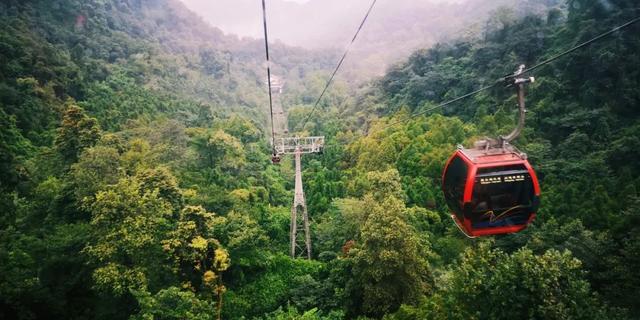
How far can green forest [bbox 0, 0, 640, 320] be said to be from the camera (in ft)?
44.0

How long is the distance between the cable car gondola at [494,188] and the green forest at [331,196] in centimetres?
309

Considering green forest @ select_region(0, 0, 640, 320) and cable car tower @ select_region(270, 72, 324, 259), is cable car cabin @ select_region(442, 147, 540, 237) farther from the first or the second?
cable car tower @ select_region(270, 72, 324, 259)

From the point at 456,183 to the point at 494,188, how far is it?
1.00 meters

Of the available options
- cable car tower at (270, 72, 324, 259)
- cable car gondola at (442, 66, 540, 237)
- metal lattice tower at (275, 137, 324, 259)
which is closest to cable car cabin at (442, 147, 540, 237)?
cable car gondola at (442, 66, 540, 237)

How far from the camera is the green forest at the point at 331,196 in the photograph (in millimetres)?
13422

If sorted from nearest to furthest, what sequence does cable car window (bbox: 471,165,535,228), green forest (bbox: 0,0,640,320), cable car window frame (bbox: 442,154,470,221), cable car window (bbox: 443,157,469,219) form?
1. cable car window (bbox: 471,165,535,228)
2. cable car window frame (bbox: 442,154,470,221)
3. cable car window (bbox: 443,157,469,219)
4. green forest (bbox: 0,0,640,320)

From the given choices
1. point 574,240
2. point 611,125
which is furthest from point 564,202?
point 611,125

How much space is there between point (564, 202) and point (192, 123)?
3730 centimetres

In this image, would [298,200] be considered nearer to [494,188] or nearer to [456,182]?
[456,182]

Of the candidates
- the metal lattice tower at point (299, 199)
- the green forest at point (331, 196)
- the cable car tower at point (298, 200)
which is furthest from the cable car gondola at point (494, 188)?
the metal lattice tower at point (299, 199)

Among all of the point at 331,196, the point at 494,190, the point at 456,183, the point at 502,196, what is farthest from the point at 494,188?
the point at 331,196

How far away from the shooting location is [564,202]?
65.5 feet

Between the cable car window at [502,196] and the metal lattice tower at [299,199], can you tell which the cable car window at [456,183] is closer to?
the cable car window at [502,196]

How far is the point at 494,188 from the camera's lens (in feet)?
27.2
